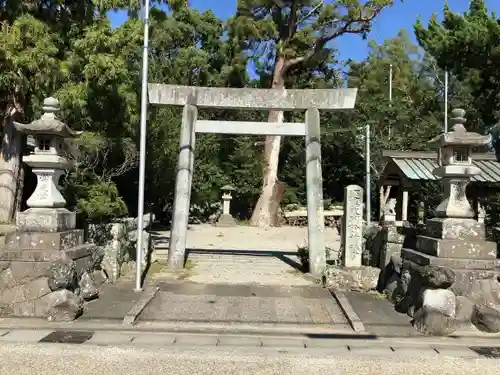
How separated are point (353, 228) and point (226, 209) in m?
15.3

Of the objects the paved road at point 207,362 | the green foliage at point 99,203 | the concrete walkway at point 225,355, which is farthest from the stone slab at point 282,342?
the green foliage at point 99,203

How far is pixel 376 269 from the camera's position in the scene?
9.15 metres

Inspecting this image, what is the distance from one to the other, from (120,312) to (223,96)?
557cm

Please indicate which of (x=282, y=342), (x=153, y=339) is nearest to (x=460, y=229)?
(x=282, y=342)

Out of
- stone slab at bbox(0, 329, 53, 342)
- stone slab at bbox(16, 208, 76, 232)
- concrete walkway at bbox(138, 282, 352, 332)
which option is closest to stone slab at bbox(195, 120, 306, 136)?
concrete walkway at bbox(138, 282, 352, 332)

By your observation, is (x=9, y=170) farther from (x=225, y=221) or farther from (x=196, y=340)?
(x=225, y=221)

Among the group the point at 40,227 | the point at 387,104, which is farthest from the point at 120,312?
the point at 387,104

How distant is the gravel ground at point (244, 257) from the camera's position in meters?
10.0

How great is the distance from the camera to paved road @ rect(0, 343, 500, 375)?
4.51 metres

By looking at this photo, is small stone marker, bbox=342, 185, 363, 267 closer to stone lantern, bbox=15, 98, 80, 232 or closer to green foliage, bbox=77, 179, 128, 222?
green foliage, bbox=77, 179, 128, 222

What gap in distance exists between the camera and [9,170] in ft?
30.4

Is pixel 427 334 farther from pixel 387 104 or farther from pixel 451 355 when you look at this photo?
pixel 387 104

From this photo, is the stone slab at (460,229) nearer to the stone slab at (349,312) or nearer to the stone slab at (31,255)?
the stone slab at (349,312)

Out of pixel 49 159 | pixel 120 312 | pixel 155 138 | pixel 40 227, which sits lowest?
pixel 120 312
